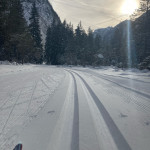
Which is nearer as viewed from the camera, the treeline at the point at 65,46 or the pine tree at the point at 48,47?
the treeline at the point at 65,46

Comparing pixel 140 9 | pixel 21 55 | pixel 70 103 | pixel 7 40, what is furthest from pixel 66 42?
pixel 70 103

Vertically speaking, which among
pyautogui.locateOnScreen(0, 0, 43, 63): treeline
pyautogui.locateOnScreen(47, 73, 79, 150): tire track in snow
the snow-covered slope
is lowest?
pyautogui.locateOnScreen(47, 73, 79, 150): tire track in snow

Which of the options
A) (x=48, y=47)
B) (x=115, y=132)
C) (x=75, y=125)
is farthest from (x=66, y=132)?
(x=48, y=47)

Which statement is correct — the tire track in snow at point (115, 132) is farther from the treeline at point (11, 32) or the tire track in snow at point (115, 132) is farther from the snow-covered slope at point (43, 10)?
the snow-covered slope at point (43, 10)

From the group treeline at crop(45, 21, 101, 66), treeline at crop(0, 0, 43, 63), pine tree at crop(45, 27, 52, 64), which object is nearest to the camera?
treeline at crop(0, 0, 43, 63)

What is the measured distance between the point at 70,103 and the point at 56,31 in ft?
186

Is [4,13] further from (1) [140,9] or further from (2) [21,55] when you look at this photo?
(1) [140,9]

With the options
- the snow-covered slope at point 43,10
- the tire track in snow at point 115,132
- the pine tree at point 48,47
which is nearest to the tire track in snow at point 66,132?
the tire track in snow at point 115,132

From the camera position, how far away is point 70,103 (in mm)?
4566

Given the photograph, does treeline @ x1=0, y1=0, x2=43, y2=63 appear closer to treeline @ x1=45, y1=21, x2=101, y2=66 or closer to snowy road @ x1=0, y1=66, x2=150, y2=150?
treeline @ x1=45, y1=21, x2=101, y2=66

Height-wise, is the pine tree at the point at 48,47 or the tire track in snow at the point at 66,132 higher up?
the pine tree at the point at 48,47

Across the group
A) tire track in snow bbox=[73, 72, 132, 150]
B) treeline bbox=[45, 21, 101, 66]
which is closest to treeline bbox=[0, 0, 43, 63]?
treeline bbox=[45, 21, 101, 66]

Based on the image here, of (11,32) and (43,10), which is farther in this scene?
(43,10)

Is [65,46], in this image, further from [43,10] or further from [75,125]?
[43,10]
